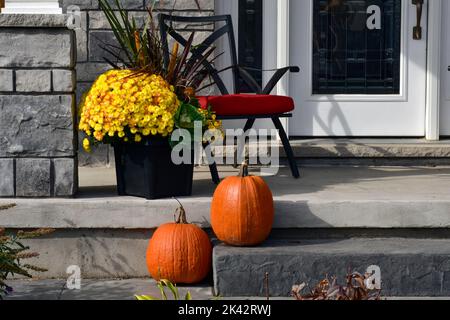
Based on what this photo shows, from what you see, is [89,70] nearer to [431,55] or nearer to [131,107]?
[131,107]

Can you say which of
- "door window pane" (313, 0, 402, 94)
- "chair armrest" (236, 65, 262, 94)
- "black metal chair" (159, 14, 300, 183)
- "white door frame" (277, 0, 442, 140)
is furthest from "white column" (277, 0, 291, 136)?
"chair armrest" (236, 65, 262, 94)

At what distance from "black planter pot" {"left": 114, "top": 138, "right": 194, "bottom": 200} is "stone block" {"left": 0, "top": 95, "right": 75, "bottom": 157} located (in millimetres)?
275

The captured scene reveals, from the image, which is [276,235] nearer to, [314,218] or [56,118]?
[314,218]

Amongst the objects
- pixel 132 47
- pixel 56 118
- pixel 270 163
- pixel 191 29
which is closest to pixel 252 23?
pixel 191 29

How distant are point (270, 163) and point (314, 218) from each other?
1.44 metres

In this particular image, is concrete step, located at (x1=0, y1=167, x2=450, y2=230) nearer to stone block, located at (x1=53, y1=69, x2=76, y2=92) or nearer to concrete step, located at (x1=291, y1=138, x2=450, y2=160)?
stone block, located at (x1=53, y1=69, x2=76, y2=92)

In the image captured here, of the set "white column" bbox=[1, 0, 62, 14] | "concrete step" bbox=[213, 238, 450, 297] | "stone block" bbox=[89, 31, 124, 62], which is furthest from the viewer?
"stone block" bbox=[89, 31, 124, 62]

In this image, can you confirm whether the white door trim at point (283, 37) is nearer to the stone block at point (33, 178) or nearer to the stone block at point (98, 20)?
the stone block at point (98, 20)

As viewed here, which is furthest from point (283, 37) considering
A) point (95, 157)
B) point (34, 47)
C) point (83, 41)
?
point (34, 47)

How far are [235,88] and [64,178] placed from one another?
4.93ft

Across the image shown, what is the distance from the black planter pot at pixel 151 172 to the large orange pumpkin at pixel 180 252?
0.85ft

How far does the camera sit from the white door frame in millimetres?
5633

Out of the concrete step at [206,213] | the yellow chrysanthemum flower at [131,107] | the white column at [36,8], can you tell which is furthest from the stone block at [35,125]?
the white column at [36,8]
